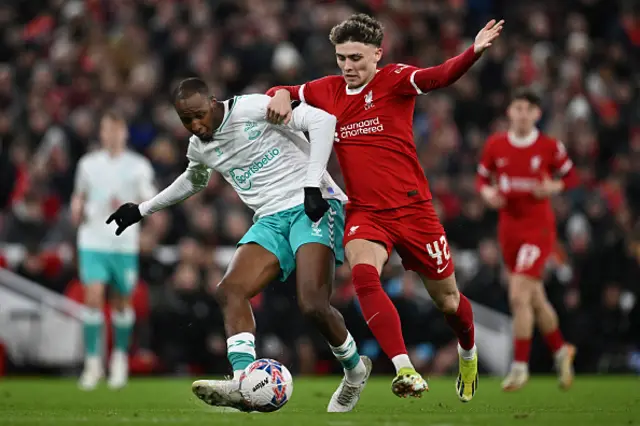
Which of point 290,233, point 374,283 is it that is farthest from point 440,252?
point 290,233

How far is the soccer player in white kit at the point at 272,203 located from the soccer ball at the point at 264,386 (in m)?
0.17

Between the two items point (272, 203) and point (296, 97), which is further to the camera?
point (296, 97)

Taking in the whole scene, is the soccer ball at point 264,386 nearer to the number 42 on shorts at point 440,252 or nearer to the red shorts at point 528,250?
the number 42 on shorts at point 440,252

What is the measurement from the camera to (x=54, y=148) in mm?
16172

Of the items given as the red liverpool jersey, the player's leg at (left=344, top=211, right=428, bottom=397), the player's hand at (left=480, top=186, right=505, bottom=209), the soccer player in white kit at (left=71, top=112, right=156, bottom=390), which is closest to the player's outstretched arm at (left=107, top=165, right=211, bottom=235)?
the red liverpool jersey

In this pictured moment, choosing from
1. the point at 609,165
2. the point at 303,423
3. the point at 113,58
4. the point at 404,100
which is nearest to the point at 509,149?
the point at 404,100

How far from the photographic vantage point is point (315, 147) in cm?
750

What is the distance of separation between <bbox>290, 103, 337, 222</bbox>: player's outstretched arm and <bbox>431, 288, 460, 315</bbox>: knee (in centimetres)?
120

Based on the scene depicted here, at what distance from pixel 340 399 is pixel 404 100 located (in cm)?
208

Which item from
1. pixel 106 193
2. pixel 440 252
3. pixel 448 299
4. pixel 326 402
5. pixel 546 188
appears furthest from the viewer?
pixel 106 193

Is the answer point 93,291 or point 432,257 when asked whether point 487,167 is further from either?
point 93,291

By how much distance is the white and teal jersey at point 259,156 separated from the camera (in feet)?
25.6

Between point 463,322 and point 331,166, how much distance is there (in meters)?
7.87

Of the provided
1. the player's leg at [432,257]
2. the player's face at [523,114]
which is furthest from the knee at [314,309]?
the player's face at [523,114]
